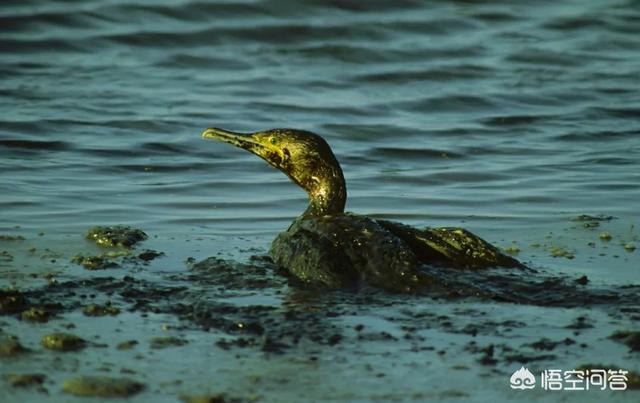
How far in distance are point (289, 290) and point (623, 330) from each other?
1858mm

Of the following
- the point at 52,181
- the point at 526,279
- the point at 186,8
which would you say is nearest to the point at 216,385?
the point at 526,279

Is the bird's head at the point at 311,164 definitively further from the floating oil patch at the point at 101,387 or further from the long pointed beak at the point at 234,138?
the floating oil patch at the point at 101,387

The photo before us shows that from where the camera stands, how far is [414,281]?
746 cm

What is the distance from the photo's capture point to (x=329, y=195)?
897 cm

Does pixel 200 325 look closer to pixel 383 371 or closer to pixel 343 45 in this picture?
pixel 383 371

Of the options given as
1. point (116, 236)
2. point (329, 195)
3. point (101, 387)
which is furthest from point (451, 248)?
point (101, 387)

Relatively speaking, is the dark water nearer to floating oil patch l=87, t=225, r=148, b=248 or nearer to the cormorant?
floating oil patch l=87, t=225, r=148, b=248

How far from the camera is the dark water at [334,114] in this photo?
10.3 metres

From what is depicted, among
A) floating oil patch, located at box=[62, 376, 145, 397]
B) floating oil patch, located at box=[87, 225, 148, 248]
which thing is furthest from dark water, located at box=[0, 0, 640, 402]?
floating oil patch, located at box=[62, 376, 145, 397]

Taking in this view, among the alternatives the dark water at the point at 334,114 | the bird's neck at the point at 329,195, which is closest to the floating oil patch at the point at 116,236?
the dark water at the point at 334,114

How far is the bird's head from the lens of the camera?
352 inches

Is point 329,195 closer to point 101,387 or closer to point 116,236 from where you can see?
point 116,236

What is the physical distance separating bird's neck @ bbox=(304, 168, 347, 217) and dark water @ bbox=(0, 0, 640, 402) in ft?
→ 1.69

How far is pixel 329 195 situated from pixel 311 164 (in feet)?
0.76
